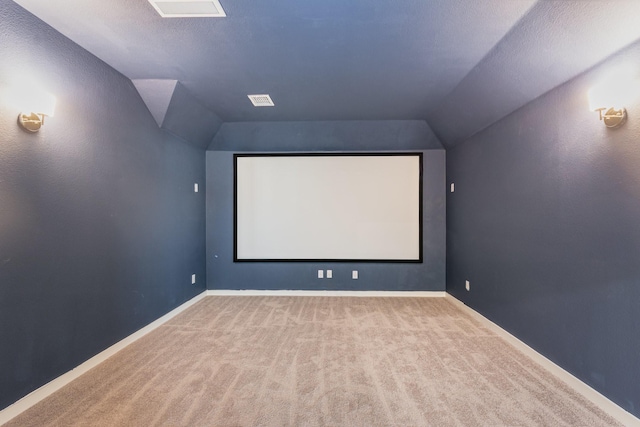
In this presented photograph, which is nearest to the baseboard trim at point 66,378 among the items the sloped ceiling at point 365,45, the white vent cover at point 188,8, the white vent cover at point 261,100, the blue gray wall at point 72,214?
the blue gray wall at point 72,214

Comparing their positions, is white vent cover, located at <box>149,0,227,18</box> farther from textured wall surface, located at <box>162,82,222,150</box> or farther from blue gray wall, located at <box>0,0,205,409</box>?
textured wall surface, located at <box>162,82,222,150</box>

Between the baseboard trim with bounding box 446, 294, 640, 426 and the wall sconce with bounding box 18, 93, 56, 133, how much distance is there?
4127 millimetres

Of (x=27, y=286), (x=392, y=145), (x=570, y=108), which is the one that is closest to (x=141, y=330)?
(x=27, y=286)

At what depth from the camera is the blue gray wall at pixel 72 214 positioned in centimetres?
196

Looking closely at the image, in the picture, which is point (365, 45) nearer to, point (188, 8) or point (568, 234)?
point (188, 8)

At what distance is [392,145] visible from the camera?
4816 mm

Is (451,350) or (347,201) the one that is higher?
(347,201)

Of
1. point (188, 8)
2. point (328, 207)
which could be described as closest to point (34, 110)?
point (188, 8)

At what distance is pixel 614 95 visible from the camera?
6.40 ft

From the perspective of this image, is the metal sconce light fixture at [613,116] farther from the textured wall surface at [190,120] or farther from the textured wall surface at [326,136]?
the textured wall surface at [190,120]

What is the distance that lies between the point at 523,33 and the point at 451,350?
266cm

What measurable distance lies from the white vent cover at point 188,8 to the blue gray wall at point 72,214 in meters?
0.87

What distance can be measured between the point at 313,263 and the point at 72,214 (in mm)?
3182

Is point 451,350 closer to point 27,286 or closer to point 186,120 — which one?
point 27,286
